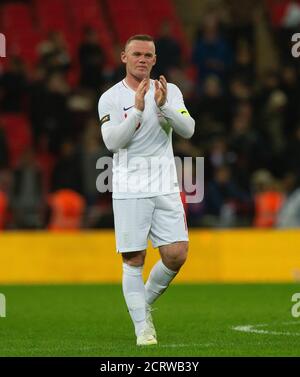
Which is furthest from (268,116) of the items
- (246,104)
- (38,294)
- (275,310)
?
(275,310)

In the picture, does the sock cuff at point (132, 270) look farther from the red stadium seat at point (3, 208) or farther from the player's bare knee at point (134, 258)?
the red stadium seat at point (3, 208)

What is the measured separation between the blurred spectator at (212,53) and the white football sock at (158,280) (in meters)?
11.4

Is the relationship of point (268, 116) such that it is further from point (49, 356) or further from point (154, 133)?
point (49, 356)

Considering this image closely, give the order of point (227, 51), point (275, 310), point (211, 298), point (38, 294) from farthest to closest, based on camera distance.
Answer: point (227, 51), point (38, 294), point (211, 298), point (275, 310)

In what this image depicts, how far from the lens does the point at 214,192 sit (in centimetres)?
1812

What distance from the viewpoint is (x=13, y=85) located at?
64.9 feet

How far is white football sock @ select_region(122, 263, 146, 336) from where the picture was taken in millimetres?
9398

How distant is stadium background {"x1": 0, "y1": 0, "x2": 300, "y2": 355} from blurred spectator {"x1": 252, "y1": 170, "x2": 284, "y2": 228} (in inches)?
0.8

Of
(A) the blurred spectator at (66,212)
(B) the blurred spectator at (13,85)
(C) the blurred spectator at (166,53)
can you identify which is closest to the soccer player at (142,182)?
(A) the blurred spectator at (66,212)

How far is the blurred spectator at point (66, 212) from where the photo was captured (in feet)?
58.7

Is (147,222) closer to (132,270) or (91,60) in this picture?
(132,270)

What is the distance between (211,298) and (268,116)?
6.41 metres

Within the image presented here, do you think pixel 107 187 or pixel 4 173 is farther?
pixel 4 173

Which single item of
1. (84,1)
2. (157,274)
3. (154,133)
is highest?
(84,1)
